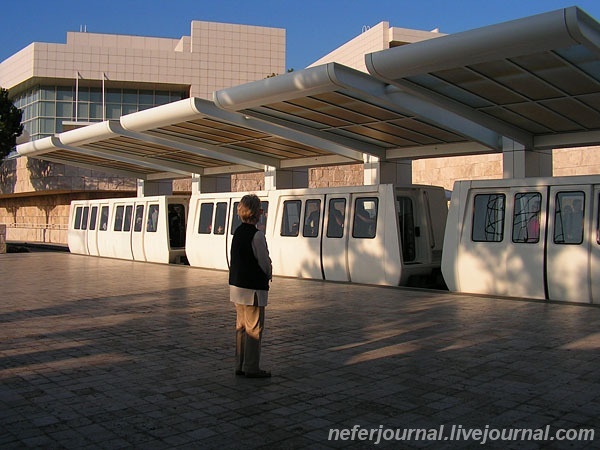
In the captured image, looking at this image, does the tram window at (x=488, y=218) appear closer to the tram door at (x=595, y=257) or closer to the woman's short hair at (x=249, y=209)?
the tram door at (x=595, y=257)

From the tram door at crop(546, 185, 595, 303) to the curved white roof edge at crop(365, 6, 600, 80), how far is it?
8.50 ft

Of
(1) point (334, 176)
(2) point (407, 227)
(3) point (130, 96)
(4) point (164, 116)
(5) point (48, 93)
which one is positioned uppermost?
(3) point (130, 96)

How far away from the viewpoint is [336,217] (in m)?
15.1

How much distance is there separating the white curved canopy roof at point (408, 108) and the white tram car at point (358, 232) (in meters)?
2.25

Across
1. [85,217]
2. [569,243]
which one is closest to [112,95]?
[85,217]

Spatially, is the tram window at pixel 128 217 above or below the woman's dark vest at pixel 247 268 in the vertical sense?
above

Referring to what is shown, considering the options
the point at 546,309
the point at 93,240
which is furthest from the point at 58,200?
the point at 546,309

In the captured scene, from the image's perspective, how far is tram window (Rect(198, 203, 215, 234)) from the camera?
19.1 metres

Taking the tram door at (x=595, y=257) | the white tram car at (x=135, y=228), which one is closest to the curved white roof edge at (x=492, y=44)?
the tram door at (x=595, y=257)

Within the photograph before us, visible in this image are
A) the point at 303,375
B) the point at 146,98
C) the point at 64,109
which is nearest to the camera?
the point at 303,375

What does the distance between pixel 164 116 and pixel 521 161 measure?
1051 centimetres

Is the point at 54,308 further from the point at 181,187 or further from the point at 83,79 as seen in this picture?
the point at 83,79

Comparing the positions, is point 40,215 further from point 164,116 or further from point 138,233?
point 164,116

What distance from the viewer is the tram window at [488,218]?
39.2ft
